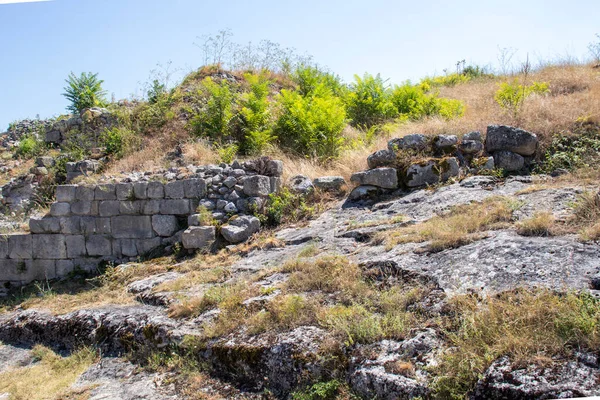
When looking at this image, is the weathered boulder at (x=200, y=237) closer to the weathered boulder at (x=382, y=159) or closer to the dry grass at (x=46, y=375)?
the dry grass at (x=46, y=375)

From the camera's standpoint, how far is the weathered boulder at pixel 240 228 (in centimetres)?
730

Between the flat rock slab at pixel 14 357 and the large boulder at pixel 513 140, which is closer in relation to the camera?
the flat rock slab at pixel 14 357

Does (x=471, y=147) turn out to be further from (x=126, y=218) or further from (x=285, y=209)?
(x=126, y=218)

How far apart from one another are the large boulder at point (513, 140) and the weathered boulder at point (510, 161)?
102 mm

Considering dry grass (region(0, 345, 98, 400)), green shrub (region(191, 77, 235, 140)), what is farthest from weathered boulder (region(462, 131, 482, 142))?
dry grass (region(0, 345, 98, 400))

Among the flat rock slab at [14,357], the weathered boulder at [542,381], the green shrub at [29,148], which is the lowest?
the flat rock slab at [14,357]

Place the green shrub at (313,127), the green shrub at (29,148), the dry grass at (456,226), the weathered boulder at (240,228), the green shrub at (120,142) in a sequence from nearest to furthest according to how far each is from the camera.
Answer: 1. the dry grass at (456,226)
2. the weathered boulder at (240,228)
3. the green shrub at (313,127)
4. the green shrub at (120,142)
5. the green shrub at (29,148)

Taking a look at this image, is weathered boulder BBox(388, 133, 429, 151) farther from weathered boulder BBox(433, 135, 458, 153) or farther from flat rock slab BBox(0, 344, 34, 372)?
flat rock slab BBox(0, 344, 34, 372)

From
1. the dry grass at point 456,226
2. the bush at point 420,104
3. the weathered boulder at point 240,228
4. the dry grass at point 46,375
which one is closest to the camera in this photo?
the dry grass at point 46,375

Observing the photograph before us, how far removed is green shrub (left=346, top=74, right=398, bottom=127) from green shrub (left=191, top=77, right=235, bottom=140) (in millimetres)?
3161

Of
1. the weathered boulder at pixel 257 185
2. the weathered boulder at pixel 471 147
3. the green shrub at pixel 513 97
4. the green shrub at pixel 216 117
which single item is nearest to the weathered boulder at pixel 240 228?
the weathered boulder at pixel 257 185

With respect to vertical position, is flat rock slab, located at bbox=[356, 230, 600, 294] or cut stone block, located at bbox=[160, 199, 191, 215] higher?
cut stone block, located at bbox=[160, 199, 191, 215]

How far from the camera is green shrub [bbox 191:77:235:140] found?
1093cm

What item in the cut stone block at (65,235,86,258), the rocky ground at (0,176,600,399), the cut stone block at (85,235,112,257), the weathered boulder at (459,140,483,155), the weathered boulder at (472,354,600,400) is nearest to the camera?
the weathered boulder at (472,354,600,400)
